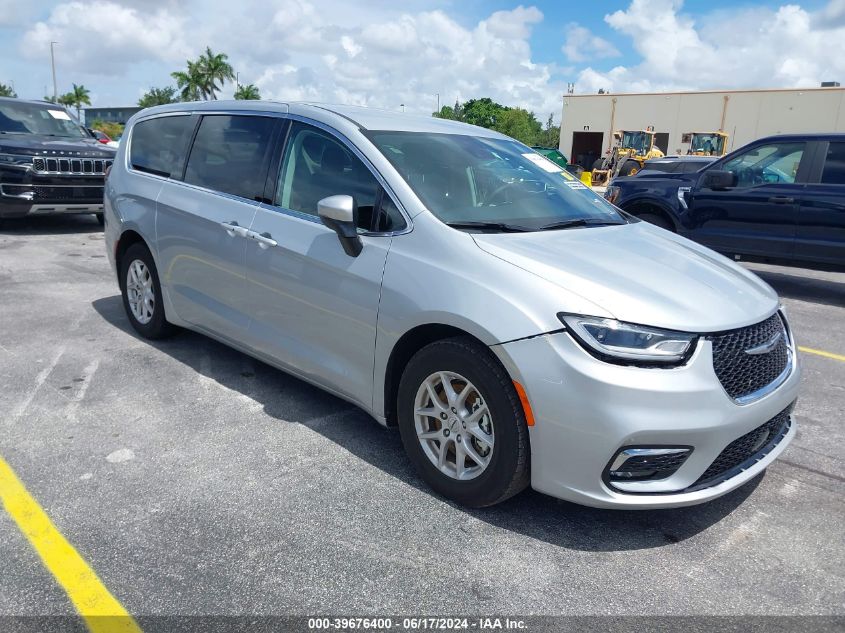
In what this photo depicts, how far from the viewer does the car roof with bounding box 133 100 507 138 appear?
3818 millimetres

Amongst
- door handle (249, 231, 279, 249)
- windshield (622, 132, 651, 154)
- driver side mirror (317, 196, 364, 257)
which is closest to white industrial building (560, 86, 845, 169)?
windshield (622, 132, 651, 154)

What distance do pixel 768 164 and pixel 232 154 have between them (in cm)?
639

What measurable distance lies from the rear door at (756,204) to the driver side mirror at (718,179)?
173mm

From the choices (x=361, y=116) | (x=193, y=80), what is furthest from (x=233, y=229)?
(x=193, y=80)

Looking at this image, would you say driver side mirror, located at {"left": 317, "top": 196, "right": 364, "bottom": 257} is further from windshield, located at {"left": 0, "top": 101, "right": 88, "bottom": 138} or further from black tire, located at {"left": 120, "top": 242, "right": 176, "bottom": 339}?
windshield, located at {"left": 0, "top": 101, "right": 88, "bottom": 138}

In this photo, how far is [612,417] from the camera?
260cm

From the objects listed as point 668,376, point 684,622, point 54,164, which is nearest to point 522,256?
point 668,376

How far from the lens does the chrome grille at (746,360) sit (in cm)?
276

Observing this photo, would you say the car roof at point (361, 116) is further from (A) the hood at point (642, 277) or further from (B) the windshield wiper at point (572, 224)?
(A) the hood at point (642, 277)

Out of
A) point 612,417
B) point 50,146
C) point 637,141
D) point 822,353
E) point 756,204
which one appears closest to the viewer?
point 612,417

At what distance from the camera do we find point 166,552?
2729 mm

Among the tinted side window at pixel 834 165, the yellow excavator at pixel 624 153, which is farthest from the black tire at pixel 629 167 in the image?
the tinted side window at pixel 834 165

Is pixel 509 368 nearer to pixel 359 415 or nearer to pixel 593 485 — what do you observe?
pixel 593 485

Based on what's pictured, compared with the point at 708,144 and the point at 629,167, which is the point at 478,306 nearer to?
the point at 629,167
